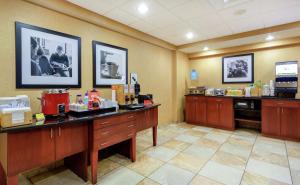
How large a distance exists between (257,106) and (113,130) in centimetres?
405

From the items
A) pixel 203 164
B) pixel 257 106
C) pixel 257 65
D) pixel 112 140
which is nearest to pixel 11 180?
pixel 112 140

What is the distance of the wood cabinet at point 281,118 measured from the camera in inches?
141

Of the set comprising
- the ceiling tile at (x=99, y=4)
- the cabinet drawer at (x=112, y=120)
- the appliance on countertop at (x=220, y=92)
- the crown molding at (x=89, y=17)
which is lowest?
the cabinet drawer at (x=112, y=120)

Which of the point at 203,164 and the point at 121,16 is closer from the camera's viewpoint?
the point at 203,164

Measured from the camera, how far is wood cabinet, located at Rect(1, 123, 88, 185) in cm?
149

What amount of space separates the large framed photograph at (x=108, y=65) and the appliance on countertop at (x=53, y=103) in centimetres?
101

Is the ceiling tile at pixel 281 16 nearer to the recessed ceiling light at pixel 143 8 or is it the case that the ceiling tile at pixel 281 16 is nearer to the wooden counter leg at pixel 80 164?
the recessed ceiling light at pixel 143 8

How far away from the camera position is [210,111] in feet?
15.8

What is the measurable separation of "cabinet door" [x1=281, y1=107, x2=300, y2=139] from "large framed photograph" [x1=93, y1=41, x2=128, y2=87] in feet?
12.5

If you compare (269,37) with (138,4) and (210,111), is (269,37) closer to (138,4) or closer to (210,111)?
(210,111)

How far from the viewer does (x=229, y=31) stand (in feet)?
12.5

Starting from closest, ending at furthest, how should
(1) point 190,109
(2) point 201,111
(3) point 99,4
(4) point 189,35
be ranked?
(3) point 99,4, (4) point 189,35, (2) point 201,111, (1) point 190,109

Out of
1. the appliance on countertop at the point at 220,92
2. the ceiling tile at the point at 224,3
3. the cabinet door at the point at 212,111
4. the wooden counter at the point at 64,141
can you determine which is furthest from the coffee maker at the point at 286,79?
the wooden counter at the point at 64,141

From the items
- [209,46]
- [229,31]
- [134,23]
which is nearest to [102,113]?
[134,23]
